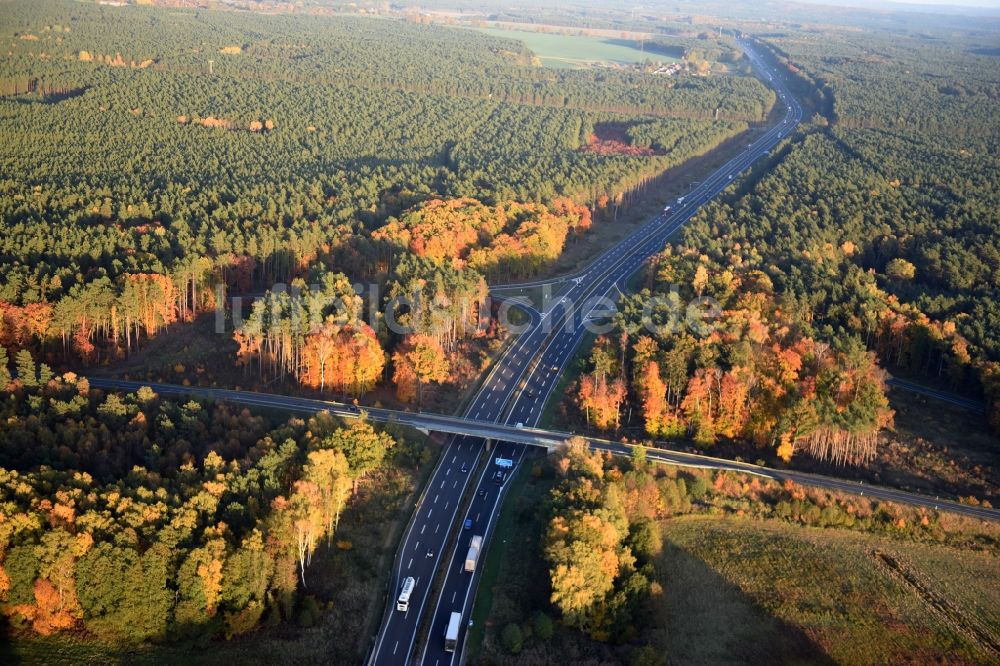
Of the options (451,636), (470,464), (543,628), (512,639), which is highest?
(470,464)

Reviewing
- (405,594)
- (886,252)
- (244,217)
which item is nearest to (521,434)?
(405,594)

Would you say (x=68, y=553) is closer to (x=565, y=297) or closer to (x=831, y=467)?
(x=831, y=467)

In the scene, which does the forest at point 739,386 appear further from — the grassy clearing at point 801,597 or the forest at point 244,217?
the forest at point 244,217

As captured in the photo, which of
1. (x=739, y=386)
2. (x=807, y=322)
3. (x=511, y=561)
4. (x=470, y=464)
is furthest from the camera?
(x=807, y=322)

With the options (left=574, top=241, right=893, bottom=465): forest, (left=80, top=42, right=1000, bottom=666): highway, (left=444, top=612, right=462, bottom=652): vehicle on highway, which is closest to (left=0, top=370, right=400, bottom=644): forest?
(left=80, top=42, right=1000, bottom=666): highway

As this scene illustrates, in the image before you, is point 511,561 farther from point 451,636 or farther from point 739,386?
point 739,386

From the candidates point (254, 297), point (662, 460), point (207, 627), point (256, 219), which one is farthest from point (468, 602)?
point (256, 219)
